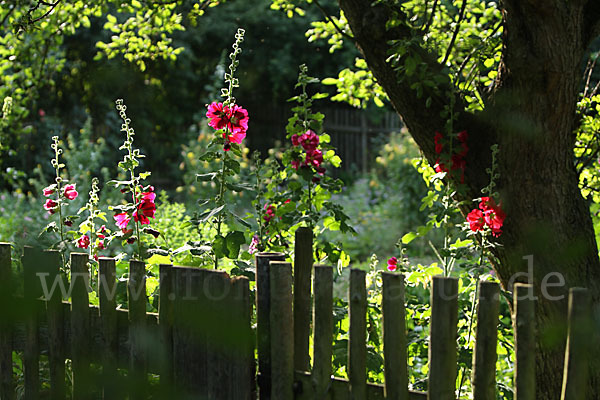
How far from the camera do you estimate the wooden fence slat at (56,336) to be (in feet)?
7.64

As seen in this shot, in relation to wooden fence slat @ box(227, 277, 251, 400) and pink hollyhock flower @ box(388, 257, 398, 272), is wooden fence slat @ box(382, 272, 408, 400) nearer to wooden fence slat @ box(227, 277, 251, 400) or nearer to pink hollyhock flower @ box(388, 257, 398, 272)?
wooden fence slat @ box(227, 277, 251, 400)

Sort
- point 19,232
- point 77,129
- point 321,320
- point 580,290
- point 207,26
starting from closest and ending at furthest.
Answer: point 580,290 < point 321,320 < point 19,232 < point 77,129 < point 207,26

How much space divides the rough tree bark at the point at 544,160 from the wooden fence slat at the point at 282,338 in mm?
1086

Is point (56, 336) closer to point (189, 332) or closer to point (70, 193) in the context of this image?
point (189, 332)

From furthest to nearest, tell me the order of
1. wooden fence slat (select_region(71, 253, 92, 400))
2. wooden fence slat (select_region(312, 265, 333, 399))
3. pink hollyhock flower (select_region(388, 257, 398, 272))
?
pink hollyhock flower (select_region(388, 257, 398, 272)) → wooden fence slat (select_region(71, 253, 92, 400)) → wooden fence slat (select_region(312, 265, 333, 399))

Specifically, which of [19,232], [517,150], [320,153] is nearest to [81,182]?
[19,232]

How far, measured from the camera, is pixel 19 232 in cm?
530

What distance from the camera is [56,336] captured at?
2.34 meters

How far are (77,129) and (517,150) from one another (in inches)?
345

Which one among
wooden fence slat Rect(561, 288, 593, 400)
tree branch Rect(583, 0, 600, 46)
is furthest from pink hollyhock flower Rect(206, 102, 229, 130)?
tree branch Rect(583, 0, 600, 46)

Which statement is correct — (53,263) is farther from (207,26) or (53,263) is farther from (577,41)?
(207,26)

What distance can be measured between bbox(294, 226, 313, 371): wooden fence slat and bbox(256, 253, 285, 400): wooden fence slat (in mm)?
89

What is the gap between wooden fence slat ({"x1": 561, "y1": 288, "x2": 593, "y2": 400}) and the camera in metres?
1.52

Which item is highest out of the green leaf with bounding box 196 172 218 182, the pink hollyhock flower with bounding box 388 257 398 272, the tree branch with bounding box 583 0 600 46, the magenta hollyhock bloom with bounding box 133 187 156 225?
the tree branch with bounding box 583 0 600 46
